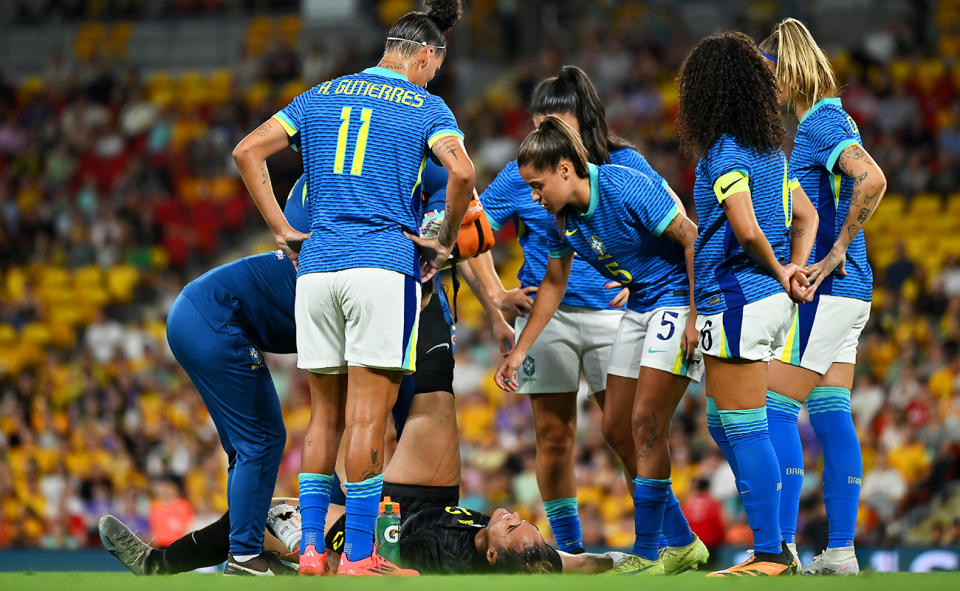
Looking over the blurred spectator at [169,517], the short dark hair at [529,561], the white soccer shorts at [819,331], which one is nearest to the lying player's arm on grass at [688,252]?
the white soccer shorts at [819,331]

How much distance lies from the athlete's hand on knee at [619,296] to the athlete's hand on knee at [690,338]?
0.91 meters

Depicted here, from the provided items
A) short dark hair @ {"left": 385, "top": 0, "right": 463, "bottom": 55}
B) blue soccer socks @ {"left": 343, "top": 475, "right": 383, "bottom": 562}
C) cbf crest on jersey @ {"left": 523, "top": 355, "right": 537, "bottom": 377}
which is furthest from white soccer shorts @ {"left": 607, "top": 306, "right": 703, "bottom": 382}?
short dark hair @ {"left": 385, "top": 0, "right": 463, "bottom": 55}

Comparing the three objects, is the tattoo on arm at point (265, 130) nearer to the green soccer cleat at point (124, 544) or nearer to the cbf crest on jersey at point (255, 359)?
the cbf crest on jersey at point (255, 359)

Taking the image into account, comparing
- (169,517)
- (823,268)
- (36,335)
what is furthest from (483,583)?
(36,335)

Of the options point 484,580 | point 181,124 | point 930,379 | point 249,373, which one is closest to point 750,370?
point 484,580

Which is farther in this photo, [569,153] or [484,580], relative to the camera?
[569,153]

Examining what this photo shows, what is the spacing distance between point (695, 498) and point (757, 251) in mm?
4960

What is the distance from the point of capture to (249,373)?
5051 millimetres

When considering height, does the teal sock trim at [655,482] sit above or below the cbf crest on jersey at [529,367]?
below

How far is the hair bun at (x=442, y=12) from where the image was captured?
16.2ft

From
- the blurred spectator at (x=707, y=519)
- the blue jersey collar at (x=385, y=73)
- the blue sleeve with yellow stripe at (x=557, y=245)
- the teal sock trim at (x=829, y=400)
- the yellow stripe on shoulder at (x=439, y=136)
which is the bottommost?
the blurred spectator at (x=707, y=519)

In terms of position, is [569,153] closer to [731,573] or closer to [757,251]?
[757,251]

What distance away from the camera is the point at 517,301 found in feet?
19.3

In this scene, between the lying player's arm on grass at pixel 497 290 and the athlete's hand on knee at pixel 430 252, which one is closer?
the athlete's hand on knee at pixel 430 252
